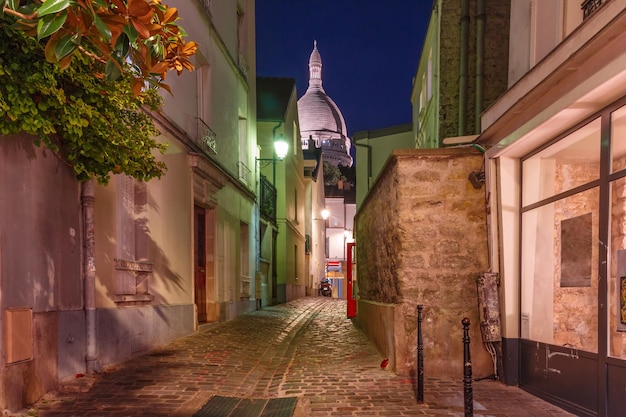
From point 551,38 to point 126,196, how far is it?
6.53 meters

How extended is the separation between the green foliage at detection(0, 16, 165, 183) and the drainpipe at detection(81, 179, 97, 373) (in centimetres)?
44

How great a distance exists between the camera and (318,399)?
4.99 m

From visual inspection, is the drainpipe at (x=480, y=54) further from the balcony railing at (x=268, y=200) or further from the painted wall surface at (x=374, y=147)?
the painted wall surface at (x=374, y=147)

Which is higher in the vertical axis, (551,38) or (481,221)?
(551,38)

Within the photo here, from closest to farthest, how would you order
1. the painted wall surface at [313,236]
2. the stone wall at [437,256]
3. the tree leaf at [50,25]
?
1. the tree leaf at [50,25]
2. the stone wall at [437,256]
3. the painted wall surface at [313,236]

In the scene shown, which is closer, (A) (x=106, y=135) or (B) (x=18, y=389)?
(B) (x=18, y=389)

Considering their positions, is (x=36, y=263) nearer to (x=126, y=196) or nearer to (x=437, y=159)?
(x=126, y=196)

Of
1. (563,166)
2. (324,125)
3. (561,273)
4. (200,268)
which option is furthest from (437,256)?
(324,125)

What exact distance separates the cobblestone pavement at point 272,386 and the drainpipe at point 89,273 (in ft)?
1.15

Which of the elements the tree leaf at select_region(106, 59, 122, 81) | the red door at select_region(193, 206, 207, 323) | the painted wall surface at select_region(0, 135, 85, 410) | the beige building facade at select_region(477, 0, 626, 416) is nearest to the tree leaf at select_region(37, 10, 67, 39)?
the tree leaf at select_region(106, 59, 122, 81)

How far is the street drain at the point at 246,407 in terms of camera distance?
15.2 feet

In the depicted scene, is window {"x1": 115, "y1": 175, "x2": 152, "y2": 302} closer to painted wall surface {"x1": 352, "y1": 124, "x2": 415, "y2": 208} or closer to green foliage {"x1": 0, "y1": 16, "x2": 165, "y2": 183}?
green foliage {"x1": 0, "y1": 16, "x2": 165, "y2": 183}

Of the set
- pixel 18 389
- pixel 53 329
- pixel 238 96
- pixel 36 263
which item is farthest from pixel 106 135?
pixel 238 96

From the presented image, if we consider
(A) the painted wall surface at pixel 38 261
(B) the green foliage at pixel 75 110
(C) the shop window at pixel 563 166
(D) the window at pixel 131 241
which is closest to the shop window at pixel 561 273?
(C) the shop window at pixel 563 166
